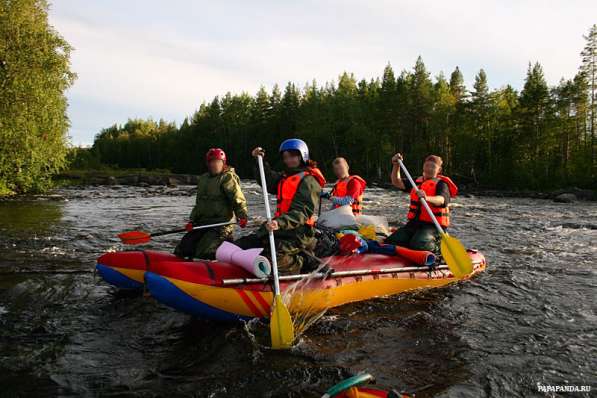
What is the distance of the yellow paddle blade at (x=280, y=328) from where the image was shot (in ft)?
15.8

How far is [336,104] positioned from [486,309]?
46.8 m

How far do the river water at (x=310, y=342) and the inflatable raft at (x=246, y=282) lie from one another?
0.82ft

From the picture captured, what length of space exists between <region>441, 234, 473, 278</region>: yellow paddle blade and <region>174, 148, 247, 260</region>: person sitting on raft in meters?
3.24

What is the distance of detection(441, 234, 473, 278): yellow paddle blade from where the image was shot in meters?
6.75

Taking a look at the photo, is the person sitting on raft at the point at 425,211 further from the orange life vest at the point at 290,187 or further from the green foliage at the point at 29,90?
the green foliage at the point at 29,90

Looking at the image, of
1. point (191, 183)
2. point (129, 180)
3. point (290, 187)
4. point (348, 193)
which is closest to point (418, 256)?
point (348, 193)

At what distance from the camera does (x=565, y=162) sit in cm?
3519

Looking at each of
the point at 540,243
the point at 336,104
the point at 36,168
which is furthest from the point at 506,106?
the point at 36,168

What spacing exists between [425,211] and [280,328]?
4045mm

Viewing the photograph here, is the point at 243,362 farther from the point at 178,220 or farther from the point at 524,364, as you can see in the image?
the point at 178,220

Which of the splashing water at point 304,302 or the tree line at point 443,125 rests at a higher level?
the tree line at point 443,125

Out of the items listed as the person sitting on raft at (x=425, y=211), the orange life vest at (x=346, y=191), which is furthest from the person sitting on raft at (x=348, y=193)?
the person sitting on raft at (x=425, y=211)

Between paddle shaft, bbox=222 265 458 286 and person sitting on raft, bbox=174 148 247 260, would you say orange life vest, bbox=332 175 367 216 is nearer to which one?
paddle shaft, bbox=222 265 458 286

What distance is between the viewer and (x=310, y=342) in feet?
17.1
